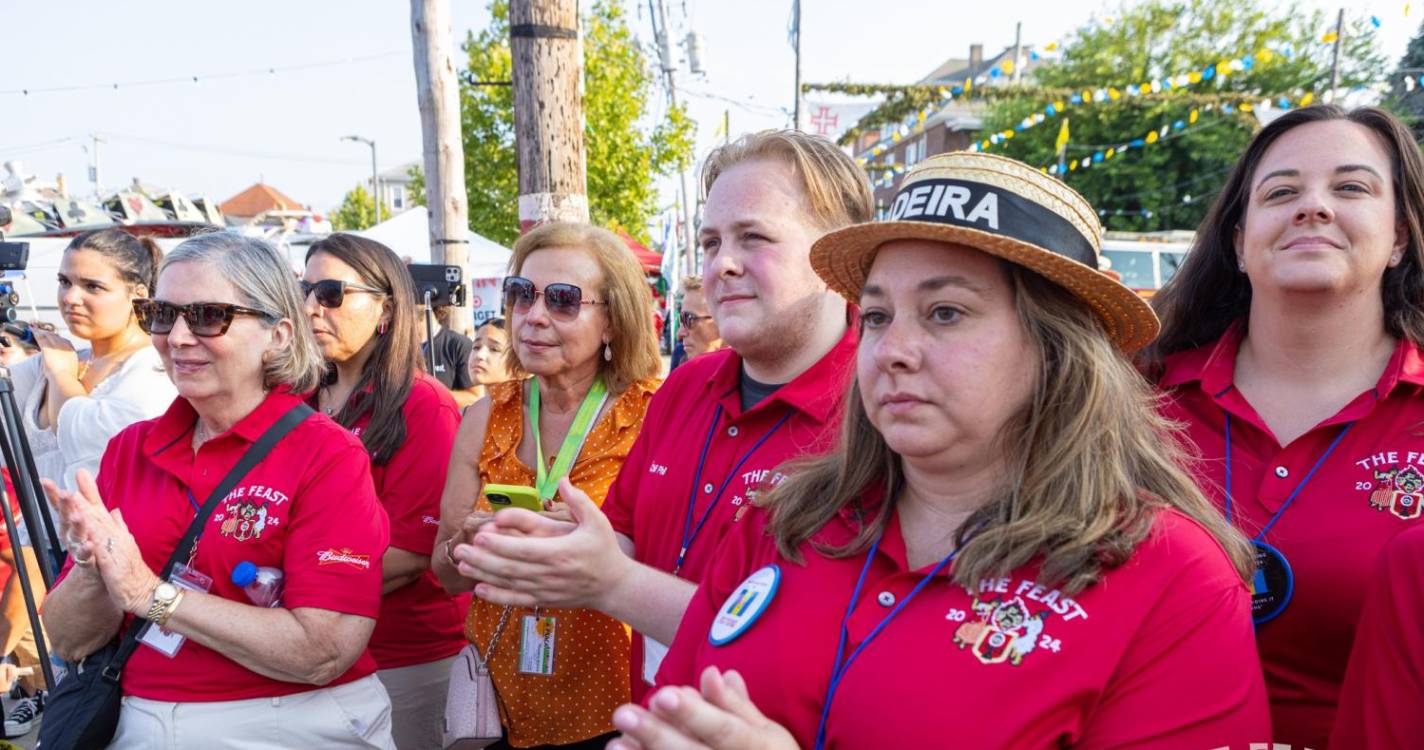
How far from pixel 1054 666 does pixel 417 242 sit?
1358 cm

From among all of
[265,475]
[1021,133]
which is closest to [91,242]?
[265,475]

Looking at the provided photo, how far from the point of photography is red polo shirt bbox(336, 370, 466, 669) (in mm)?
3248

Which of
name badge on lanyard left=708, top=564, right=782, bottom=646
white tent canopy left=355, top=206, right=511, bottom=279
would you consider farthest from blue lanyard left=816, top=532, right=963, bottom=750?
white tent canopy left=355, top=206, right=511, bottom=279

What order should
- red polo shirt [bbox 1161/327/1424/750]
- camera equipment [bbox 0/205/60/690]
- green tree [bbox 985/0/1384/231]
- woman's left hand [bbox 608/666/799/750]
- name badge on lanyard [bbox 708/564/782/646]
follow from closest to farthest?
woman's left hand [bbox 608/666/799/750] → name badge on lanyard [bbox 708/564/782/646] → red polo shirt [bbox 1161/327/1424/750] → camera equipment [bbox 0/205/60/690] → green tree [bbox 985/0/1384/231]

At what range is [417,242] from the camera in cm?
1399

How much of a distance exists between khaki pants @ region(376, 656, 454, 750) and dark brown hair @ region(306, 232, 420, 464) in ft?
2.31

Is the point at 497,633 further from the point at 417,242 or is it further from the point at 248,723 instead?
the point at 417,242

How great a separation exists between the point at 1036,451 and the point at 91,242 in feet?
12.7

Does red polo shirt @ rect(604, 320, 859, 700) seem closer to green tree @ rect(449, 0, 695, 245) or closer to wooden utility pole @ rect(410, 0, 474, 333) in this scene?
wooden utility pole @ rect(410, 0, 474, 333)

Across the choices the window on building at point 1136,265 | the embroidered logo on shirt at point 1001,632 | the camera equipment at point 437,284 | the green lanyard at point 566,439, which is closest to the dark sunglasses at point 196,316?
the green lanyard at point 566,439

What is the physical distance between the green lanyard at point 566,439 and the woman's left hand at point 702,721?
149 centimetres

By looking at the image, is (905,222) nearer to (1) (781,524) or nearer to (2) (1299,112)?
(1) (781,524)

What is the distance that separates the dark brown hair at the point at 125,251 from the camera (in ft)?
13.1

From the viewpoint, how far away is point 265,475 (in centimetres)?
Result: 252
